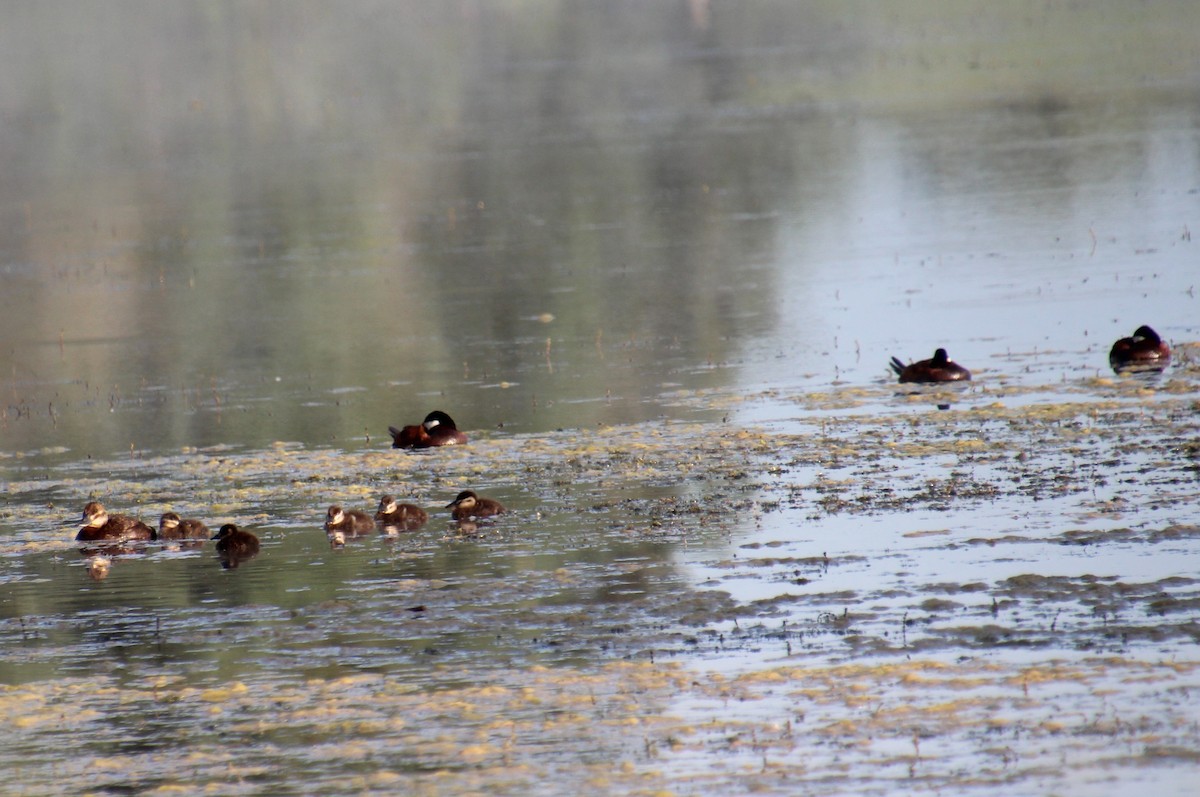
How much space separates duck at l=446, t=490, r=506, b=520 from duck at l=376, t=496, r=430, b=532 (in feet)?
1.14

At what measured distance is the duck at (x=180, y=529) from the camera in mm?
15961

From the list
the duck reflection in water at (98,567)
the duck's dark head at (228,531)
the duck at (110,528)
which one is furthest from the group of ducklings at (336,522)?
the duck reflection in water at (98,567)

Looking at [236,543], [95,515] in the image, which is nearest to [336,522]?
[236,543]

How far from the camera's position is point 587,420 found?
66.3 feet

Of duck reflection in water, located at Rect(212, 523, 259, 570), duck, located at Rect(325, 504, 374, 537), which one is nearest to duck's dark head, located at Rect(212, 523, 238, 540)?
duck reflection in water, located at Rect(212, 523, 259, 570)

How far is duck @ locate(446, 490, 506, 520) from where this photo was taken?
15.8 meters

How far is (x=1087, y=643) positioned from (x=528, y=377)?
1311 cm

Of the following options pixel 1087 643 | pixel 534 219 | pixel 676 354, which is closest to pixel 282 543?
pixel 1087 643

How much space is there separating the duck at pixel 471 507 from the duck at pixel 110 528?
2532 mm

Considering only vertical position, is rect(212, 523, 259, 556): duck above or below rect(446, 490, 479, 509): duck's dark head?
below

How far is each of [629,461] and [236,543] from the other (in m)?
4.05

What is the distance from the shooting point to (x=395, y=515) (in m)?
15.9

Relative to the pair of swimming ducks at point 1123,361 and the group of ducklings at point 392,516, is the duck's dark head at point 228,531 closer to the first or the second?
the group of ducklings at point 392,516

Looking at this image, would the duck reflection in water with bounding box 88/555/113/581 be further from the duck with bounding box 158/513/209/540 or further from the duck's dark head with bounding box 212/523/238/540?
the duck's dark head with bounding box 212/523/238/540
